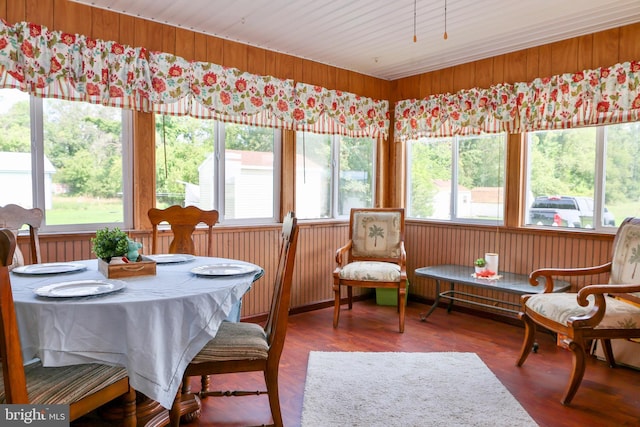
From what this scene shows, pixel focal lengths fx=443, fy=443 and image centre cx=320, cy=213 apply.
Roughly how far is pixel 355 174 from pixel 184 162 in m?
1.88

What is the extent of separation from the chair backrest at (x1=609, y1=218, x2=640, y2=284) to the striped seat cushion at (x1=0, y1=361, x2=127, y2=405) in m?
2.89

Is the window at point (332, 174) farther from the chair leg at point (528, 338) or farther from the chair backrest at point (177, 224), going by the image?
the chair leg at point (528, 338)

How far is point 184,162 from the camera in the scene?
3533mm

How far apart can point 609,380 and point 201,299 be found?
8.40 feet

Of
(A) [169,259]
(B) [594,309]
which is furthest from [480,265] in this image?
(A) [169,259]

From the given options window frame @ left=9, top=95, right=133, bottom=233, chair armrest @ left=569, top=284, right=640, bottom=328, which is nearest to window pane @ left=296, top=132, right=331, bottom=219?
window frame @ left=9, top=95, right=133, bottom=233

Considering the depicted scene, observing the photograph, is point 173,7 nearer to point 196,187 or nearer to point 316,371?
point 196,187

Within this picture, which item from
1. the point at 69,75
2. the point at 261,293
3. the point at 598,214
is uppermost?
the point at 69,75

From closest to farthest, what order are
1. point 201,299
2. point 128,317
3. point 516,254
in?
point 128,317 < point 201,299 < point 516,254

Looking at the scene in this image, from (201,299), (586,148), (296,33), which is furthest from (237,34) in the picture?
(586,148)

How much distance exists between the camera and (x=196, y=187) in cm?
361

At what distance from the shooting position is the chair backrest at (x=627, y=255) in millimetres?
2748

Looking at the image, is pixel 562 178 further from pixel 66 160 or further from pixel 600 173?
pixel 66 160

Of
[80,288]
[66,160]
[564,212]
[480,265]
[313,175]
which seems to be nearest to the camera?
[80,288]
